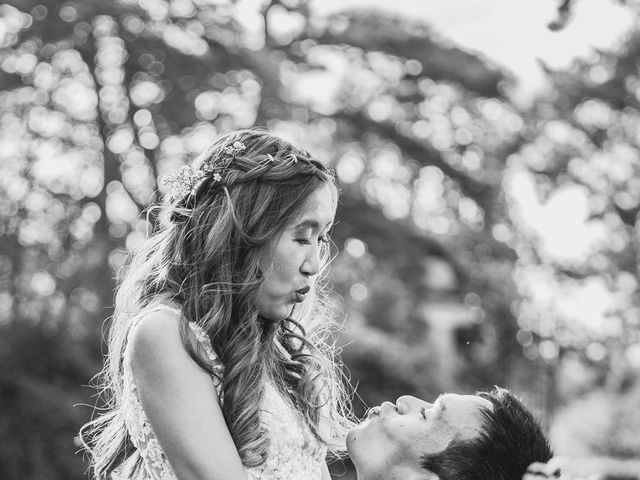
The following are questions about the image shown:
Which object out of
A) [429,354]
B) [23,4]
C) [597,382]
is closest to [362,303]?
[429,354]

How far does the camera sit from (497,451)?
101 inches

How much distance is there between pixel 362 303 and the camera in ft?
34.4

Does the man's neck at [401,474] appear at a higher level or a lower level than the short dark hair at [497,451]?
lower

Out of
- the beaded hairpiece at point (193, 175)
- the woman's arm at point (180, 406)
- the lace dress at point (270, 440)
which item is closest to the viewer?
the woman's arm at point (180, 406)

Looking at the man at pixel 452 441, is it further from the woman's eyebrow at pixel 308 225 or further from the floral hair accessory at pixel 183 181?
the floral hair accessory at pixel 183 181

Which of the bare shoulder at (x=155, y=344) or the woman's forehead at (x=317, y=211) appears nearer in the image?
the bare shoulder at (x=155, y=344)

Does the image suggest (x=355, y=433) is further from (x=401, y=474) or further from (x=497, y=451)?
(x=497, y=451)

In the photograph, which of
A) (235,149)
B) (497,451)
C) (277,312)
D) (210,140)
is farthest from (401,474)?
(210,140)

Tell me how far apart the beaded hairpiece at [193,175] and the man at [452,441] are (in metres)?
0.84

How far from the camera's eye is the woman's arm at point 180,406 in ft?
7.38

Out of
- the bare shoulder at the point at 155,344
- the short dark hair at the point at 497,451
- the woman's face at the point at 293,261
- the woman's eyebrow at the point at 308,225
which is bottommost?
the short dark hair at the point at 497,451

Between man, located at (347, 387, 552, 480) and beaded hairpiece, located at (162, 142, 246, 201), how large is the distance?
0.84 meters

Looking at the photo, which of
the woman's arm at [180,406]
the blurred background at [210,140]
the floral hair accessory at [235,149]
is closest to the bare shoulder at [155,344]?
the woman's arm at [180,406]

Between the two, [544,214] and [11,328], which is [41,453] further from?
[544,214]
